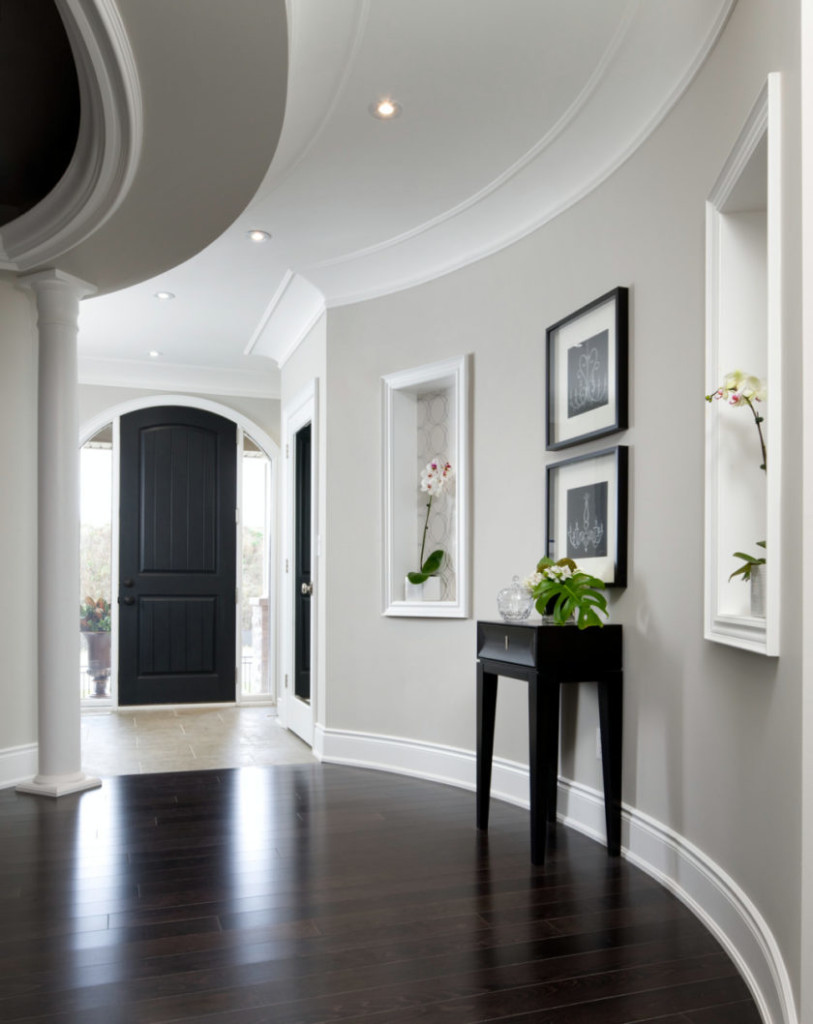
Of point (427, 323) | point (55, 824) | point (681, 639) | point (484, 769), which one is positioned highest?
point (427, 323)

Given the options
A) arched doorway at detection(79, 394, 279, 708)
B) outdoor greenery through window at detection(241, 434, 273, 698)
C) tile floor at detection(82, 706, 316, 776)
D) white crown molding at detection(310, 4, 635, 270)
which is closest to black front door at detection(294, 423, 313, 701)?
tile floor at detection(82, 706, 316, 776)

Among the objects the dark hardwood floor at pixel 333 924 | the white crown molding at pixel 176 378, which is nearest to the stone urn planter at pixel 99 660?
the white crown molding at pixel 176 378

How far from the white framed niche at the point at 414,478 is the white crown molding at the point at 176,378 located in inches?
110

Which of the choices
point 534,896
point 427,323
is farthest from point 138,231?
point 534,896

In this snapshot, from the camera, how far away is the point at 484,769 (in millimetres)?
3518

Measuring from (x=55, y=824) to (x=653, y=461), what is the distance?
282 centimetres

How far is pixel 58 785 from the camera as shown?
4141mm

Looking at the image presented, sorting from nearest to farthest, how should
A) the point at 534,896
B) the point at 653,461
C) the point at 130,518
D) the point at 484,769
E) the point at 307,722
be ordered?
the point at 534,896
the point at 653,461
the point at 484,769
the point at 307,722
the point at 130,518

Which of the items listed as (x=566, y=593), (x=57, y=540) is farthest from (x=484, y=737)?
(x=57, y=540)

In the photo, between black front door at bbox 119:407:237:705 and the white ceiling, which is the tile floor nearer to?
black front door at bbox 119:407:237:705

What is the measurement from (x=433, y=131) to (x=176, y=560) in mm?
4610

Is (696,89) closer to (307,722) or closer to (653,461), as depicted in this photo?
(653,461)

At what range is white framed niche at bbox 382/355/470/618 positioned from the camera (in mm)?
4660

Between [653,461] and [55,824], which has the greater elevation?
[653,461]
